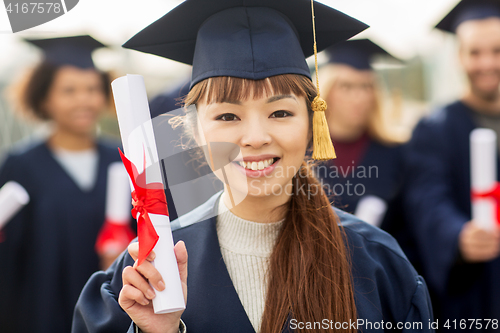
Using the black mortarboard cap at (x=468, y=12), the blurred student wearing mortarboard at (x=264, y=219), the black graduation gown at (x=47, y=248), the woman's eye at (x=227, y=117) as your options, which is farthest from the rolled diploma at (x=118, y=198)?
the black mortarboard cap at (x=468, y=12)

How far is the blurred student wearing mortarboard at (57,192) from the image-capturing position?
3.22m

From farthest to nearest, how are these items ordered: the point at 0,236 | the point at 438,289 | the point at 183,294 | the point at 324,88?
1. the point at 324,88
2. the point at 0,236
3. the point at 438,289
4. the point at 183,294

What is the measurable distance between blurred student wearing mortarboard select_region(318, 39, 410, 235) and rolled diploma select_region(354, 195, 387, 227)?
5.9 inches

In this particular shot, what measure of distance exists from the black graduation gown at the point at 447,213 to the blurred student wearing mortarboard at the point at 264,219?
4.82ft

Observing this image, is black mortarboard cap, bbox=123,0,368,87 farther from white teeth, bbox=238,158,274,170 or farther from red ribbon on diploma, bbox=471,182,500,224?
red ribbon on diploma, bbox=471,182,500,224

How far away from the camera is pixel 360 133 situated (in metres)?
3.52

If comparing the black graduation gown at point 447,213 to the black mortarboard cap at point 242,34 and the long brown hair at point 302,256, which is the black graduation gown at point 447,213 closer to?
the long brown hair at point 302,256

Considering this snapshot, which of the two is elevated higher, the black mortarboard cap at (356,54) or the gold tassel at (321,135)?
the black mortarboard cap at (356,54)

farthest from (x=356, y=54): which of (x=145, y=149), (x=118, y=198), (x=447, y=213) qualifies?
(x=145, y=149)

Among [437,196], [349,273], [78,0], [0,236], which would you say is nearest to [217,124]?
[349,273]

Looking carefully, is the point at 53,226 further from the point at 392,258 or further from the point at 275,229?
the point at 392,258

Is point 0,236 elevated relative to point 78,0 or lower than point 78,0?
lower

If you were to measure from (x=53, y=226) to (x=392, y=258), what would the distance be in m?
2.61

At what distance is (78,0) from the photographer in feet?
7.63
